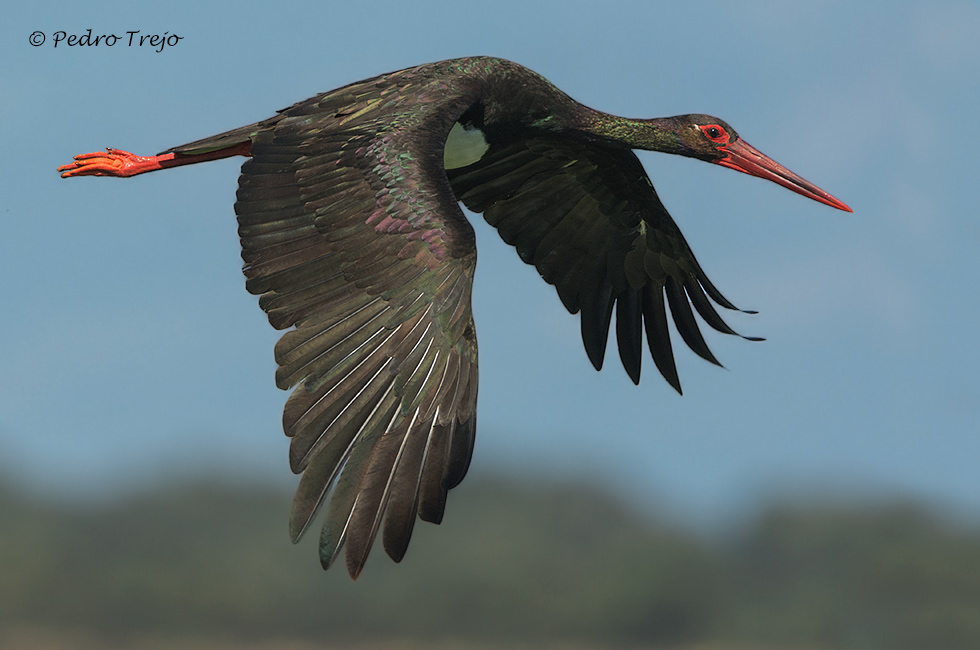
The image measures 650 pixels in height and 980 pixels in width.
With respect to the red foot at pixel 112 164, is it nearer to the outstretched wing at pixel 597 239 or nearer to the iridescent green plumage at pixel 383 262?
the iridescent green plumage at pixel 383 262

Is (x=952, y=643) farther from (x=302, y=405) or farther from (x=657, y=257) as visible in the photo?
(x=302, y=405)

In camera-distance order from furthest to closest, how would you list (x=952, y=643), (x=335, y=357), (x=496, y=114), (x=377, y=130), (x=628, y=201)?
1. (x=952, y=643)
2. (x=628, y=201)
3. (x=496, y=114)
4. (x=377, y=130)
5. (x=335, y=357)

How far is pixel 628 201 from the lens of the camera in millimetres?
10625

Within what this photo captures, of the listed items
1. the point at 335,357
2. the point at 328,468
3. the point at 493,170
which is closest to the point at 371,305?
the point at 335,357

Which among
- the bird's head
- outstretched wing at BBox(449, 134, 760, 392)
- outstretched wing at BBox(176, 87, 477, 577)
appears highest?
the bird's head

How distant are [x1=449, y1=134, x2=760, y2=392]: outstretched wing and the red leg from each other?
1851 millimetres

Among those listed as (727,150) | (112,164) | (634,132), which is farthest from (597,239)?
(112,164)

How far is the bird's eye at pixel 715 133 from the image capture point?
1031cm

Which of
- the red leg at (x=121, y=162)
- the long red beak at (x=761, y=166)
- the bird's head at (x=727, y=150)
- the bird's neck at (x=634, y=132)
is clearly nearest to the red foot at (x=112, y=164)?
the red leg at (x=121, y=162)

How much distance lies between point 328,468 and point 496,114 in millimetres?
3491

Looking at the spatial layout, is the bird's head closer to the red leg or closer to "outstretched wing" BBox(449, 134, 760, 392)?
"outstretched wing" BBox(449, 134, 760, 392)

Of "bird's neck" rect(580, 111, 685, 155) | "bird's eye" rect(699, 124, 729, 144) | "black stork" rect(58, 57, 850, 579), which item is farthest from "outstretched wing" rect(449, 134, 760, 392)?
"bird's eye" rect(699, 124, 729, 144)

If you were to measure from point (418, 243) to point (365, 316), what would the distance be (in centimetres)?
49

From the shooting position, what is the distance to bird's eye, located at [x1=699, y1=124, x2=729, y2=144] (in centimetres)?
1031
